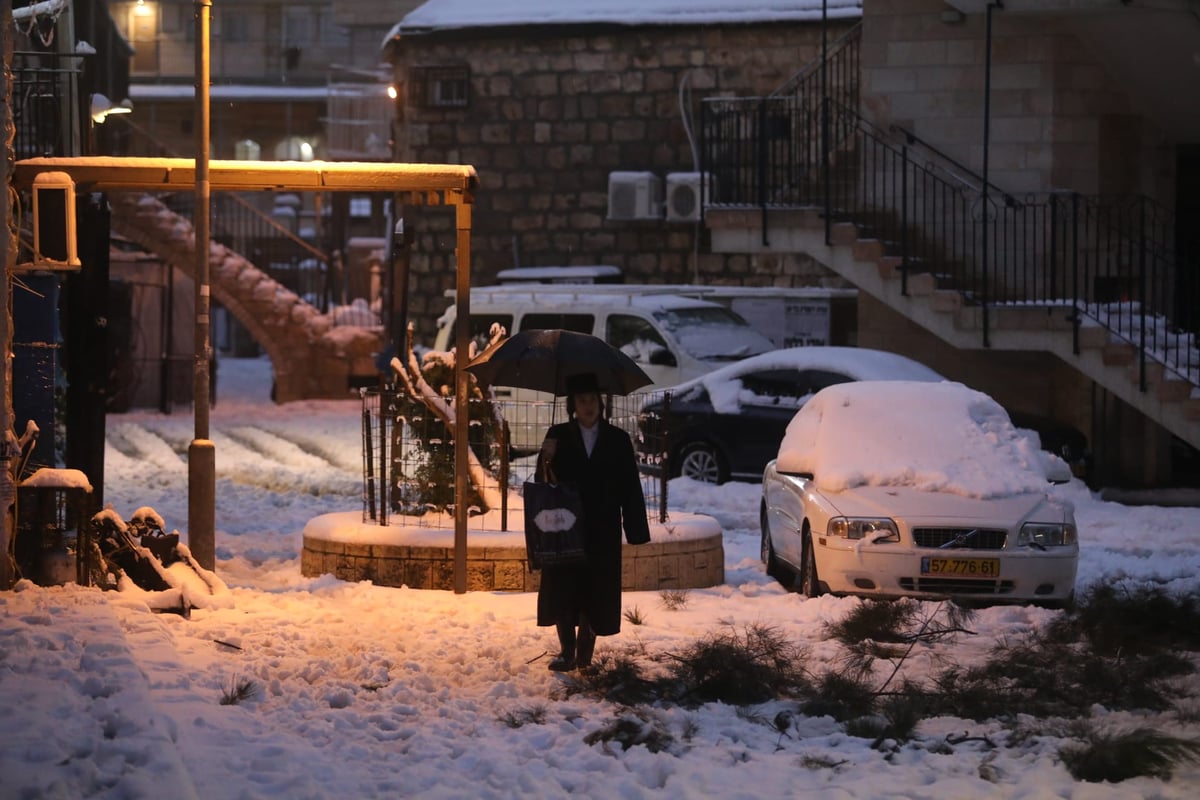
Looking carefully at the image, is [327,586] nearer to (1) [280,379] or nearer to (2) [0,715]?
(2) [0,715]

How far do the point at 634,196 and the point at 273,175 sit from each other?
1595cm

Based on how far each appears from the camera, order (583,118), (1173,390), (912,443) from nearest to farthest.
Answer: (912,443) < (1173,390) < (583,118)

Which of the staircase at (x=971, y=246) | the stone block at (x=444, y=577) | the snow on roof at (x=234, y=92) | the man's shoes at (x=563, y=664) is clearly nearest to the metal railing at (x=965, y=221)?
the staircase at (x=971, y=246)

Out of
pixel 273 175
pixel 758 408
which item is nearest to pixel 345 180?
pixel 273 175

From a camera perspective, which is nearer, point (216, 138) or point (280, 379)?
point (280, 379)

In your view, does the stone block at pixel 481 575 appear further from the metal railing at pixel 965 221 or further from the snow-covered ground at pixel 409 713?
the metal railing at pixel 965 221

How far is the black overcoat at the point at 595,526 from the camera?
9.53m

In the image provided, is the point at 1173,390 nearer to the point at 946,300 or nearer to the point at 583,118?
the point at 946,300

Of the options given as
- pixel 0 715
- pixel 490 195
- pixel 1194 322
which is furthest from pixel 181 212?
pixel 0 715

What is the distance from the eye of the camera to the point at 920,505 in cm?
1148

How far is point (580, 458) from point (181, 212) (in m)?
29.2

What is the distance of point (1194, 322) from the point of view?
20.8 m

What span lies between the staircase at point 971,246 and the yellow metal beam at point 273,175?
9.14 metres

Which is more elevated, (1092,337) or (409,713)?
(1092,337)
